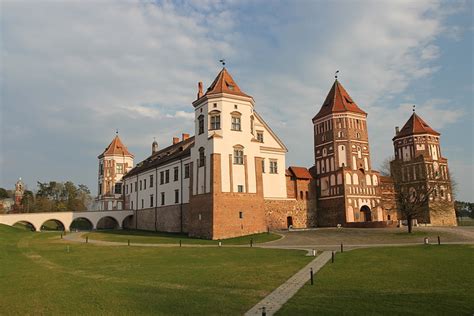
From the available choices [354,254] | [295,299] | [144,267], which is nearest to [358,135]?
[354,254]

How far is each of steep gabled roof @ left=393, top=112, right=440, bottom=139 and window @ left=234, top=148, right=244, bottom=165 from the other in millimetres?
37064

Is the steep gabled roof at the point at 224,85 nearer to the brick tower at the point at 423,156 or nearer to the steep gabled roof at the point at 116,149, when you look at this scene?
the brick tower at the point at 423,156

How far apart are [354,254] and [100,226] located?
58916 millimetres

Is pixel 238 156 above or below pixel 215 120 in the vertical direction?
below

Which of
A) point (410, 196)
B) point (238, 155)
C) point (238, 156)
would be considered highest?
point (238, 155)

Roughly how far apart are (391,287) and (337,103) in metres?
44.4

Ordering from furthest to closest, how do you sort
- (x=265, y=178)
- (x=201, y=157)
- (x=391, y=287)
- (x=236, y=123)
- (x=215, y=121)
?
(x=265, y=178) → (x=201, y=157) → (x=236, y=123) → (x=215, y=121) → (x=391, y=287)

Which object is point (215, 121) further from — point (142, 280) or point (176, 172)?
point (142, 280)

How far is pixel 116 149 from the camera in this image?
8625cm

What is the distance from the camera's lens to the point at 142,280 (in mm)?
17406

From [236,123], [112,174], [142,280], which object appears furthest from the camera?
[112,174]

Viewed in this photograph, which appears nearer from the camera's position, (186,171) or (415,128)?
(186,171)

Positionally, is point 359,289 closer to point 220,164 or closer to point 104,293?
point 104,293

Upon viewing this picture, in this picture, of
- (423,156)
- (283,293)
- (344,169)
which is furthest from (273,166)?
(283,293)
